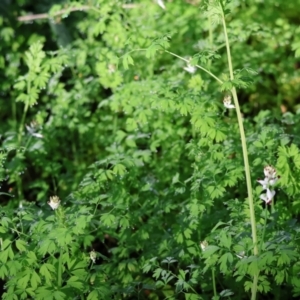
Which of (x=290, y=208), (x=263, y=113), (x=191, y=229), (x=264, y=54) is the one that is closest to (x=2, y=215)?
(x=191, y=229)

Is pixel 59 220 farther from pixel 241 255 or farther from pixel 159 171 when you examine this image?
pixel 159 171

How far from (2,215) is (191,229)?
782 mm

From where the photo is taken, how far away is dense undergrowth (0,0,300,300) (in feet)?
6.46

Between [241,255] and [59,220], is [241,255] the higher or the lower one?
the lower one

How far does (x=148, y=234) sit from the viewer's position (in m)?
2.38

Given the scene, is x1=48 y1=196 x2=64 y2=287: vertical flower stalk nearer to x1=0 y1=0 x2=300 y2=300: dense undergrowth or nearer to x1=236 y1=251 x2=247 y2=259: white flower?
x1=0 y1=0 x2=300 y2=300: dense undergrowth

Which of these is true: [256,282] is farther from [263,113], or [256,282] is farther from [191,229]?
[263,113]

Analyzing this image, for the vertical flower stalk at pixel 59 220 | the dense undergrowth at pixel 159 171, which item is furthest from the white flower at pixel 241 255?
the vertical flower stalk at pixel 59 220

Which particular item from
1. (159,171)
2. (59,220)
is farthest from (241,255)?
(159,171)

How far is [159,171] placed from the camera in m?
2.80

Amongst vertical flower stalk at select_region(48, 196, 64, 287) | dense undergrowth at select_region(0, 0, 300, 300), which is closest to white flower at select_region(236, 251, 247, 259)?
dense undergrowth at select_region(0, 0, 300, 300)

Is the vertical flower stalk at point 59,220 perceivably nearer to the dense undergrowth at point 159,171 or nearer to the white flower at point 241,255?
the dense undergrowth at point 159,171

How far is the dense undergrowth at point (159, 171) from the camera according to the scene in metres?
1.97

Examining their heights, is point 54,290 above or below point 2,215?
below
